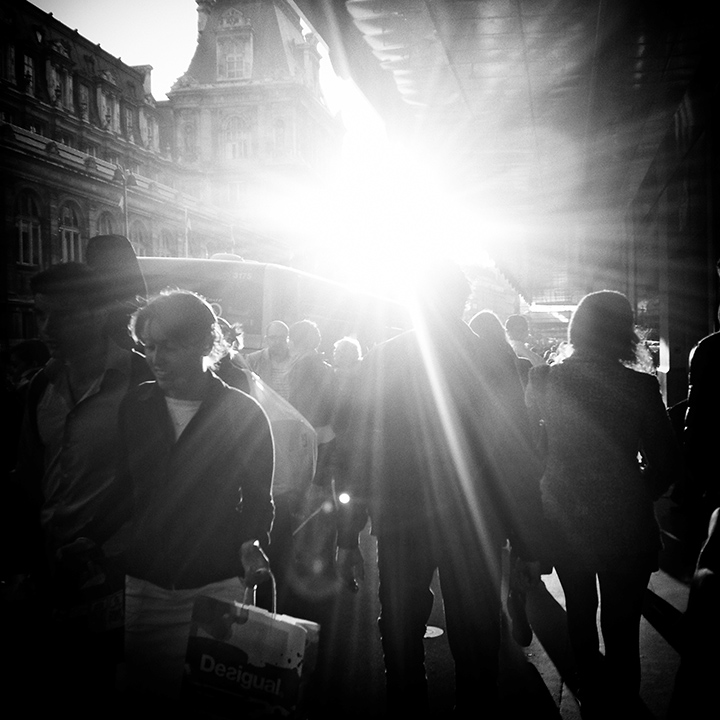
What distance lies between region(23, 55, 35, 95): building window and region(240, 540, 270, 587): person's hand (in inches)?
1967

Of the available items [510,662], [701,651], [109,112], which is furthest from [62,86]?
[701,651]

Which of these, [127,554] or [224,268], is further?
[224,268]

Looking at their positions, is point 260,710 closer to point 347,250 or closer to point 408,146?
point 408,146

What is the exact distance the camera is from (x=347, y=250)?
2844 inches

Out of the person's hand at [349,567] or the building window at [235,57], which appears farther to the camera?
the building window at [235,57]

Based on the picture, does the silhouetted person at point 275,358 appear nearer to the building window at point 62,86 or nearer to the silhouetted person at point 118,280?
the silhouetted person at point 118,280

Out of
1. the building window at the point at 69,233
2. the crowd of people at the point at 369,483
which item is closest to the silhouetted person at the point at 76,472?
the crowd of people at the point at 369,483

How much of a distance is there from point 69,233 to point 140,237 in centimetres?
547

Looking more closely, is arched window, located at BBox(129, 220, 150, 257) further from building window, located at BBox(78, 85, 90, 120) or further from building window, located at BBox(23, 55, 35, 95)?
building window, located at BBox(78, 85, 90, 120)

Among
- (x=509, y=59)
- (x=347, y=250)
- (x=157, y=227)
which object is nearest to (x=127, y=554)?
(x=509, y=59)

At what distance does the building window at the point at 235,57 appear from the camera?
255 feet

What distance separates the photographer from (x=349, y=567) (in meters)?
3.50

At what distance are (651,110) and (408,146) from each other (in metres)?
3.05

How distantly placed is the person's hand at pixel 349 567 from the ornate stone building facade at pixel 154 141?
3696mm
